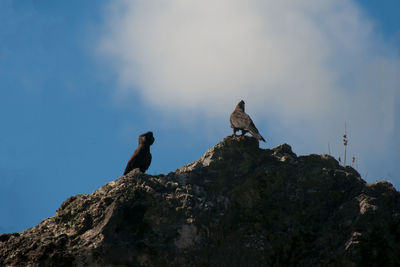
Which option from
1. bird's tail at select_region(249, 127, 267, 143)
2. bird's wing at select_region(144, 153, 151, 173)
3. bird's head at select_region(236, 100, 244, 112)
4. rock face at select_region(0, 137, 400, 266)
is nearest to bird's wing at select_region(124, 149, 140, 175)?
bird's wing at select_region(144, 153, 151, 173)

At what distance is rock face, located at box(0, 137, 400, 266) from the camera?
7.32 meters

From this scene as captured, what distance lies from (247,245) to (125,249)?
1.68 m

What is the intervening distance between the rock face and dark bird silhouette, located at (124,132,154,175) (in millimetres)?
4014

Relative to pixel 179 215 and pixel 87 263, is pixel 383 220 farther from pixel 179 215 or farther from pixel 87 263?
pixel 87 263

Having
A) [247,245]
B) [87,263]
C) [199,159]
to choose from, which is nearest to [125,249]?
[87,263]

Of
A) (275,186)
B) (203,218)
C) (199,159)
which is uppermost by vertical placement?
(199,159)

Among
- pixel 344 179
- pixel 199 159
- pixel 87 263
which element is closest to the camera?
pixel 87 263

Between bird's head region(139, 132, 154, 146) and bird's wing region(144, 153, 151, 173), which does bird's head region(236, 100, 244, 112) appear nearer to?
bird's head region(139, 132, 154, 146)

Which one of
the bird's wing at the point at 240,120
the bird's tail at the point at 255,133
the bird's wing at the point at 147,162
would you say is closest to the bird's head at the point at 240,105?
the bird's wing at the point at 240,120

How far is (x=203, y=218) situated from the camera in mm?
7699

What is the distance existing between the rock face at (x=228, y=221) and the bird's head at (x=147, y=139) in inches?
167

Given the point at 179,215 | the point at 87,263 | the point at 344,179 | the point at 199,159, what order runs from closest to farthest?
the point at 87,263, the point at 179,215, the point at 344,179, the point at 199,159

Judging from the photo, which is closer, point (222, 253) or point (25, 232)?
point (222, 253)

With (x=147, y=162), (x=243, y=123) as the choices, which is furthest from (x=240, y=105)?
(x=147, y=162)
